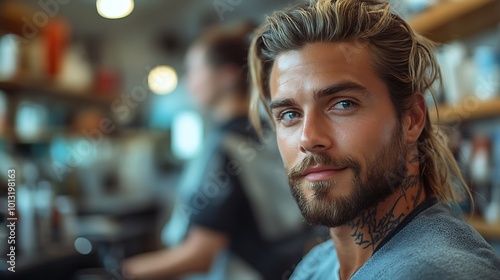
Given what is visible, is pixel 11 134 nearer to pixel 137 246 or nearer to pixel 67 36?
pixel 67 36

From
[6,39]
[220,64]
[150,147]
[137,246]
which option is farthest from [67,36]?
[220,64]

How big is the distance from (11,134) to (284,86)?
2156 millimetres

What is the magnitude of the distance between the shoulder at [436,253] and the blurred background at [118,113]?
231mm

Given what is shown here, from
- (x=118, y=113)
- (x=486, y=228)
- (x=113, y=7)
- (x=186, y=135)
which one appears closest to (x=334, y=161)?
(x=486, y=228)

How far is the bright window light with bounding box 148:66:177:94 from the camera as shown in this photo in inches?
150

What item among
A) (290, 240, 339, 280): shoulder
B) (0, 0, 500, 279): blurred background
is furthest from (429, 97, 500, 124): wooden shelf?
(290, 240, 339, 280): shoulder

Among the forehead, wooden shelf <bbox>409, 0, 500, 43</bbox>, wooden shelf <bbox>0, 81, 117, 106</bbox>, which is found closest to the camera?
the forehead

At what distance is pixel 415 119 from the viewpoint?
654mm

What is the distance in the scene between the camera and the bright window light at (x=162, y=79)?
150 inches

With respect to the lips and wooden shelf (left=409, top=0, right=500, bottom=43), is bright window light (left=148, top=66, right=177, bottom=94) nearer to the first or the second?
wooden shelf (left=409, top=0, right=500, bottom=43)

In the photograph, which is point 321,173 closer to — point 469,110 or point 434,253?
point 434,253

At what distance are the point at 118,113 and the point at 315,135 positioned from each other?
325 cm

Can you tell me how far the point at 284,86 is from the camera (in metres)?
0.64

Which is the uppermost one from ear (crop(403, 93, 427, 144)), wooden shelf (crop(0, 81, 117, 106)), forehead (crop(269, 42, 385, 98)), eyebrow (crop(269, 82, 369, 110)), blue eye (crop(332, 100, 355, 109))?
wooden shelf (crop(0, 81, 117, 106))
